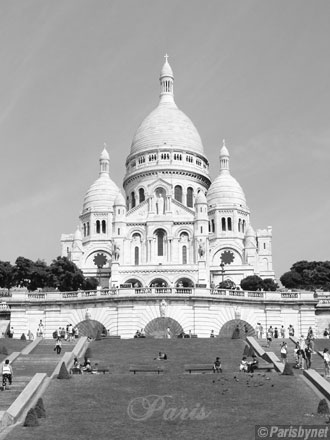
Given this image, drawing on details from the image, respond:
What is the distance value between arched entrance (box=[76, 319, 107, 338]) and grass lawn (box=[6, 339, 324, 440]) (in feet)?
59.3

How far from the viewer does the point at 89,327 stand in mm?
57906

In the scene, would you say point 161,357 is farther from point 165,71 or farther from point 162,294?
point 165,71

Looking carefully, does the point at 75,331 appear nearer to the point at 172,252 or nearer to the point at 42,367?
the point at 42,367

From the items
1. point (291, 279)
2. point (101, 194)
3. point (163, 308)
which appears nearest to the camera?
point (163, 308)

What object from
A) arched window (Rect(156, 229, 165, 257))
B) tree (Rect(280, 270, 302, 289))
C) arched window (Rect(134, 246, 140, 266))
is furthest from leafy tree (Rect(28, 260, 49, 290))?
tree (Rect(280, 270, 302, 289))

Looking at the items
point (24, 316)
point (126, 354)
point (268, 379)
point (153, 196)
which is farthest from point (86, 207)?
point (268, 379)

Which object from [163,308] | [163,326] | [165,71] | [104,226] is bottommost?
[163,326]

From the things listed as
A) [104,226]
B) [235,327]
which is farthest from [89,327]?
[104,226]

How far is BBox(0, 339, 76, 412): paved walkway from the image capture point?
31.4 m

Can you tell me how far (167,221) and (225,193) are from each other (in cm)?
1534

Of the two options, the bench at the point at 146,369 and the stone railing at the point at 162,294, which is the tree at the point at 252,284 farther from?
the bench at the point at 146,369

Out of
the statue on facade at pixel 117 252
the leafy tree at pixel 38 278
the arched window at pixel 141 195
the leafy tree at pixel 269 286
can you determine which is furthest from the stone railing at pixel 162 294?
the arched window at pixel 141 195

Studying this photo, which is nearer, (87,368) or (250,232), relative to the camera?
(87,368)

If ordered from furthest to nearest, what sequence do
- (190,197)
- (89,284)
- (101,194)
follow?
(101,194) < (190,197) < (89,284)
